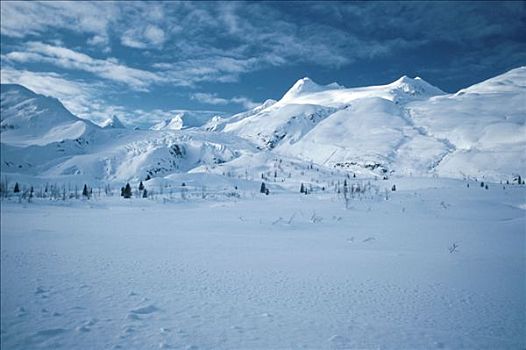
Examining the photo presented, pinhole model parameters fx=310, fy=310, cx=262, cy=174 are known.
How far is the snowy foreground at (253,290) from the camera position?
9.55ft

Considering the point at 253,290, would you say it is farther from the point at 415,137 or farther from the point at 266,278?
the point at 415,137

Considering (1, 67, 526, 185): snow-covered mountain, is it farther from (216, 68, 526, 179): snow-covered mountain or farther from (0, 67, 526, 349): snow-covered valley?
(0, 67, 526, 349): snow-covered valley

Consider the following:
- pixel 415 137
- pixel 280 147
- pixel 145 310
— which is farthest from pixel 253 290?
pixel 280 147

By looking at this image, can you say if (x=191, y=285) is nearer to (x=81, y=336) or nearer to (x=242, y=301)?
(x=242, y=301)

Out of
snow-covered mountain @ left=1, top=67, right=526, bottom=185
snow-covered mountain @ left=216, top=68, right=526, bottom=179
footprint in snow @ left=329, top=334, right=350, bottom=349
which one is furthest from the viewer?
snow-covered mountain @ left=1, top=67, right=526, bottom=185

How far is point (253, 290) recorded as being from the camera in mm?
4227

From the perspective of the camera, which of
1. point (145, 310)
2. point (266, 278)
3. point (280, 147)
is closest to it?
point (145, 310)

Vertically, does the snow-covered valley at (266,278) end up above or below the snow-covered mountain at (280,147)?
below

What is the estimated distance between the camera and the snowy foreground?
291 cm

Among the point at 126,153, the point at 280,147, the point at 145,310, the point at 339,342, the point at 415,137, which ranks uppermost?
the point at 280,147

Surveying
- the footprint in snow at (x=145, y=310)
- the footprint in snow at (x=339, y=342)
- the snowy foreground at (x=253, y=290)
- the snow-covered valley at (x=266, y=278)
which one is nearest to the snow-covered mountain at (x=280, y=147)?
the snow-covered valley at (x=266, y=278)

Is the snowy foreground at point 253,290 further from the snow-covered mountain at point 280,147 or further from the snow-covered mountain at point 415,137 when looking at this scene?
the snow-covered mountain at point 280,147

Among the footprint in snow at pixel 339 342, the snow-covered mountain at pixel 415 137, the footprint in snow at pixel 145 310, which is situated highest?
Answer: the snow-covered mountain at pixel 415 137

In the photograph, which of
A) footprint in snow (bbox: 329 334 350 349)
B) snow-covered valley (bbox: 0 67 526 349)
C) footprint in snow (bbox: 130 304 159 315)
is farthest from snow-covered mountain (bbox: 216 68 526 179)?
footprint in snow (bbox: 130 304 159 315)
